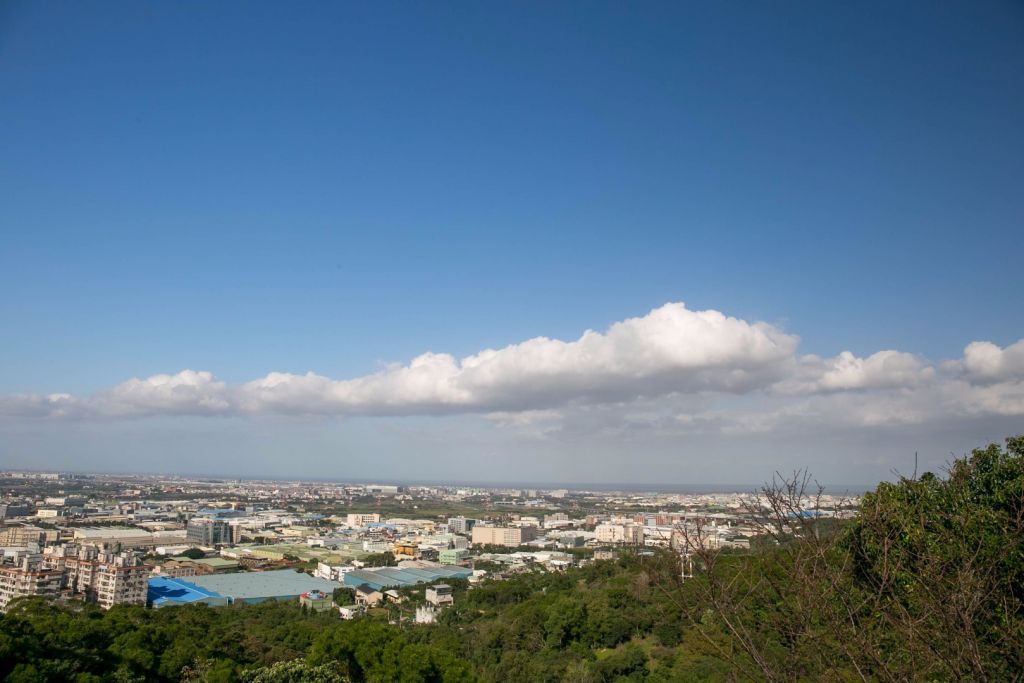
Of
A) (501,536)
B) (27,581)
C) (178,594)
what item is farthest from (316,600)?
(501,536)

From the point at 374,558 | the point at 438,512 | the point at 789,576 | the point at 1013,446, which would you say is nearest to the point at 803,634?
the point at 789,576

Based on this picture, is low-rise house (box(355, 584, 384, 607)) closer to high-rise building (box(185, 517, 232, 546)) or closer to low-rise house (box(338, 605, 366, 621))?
low-rise house (box(338, 605, 366, 621))

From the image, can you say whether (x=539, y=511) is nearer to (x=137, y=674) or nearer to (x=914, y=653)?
(x=137, y=674)

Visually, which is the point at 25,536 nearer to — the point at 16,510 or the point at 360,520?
the point at 16,510

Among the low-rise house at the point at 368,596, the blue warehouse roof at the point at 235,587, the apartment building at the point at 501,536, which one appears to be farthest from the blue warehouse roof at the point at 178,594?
the apartment building at the point at 501,536

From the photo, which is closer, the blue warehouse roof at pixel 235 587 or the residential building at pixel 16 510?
the blue warehouse roof at pixel 235 587

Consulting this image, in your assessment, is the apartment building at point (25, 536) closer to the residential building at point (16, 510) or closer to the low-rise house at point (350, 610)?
the residential building at point (16, 510)

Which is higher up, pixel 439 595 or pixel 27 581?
pixel 27 581

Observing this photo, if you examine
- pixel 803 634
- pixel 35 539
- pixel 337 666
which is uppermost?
pixel 803 634

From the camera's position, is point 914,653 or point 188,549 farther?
point 188,549
